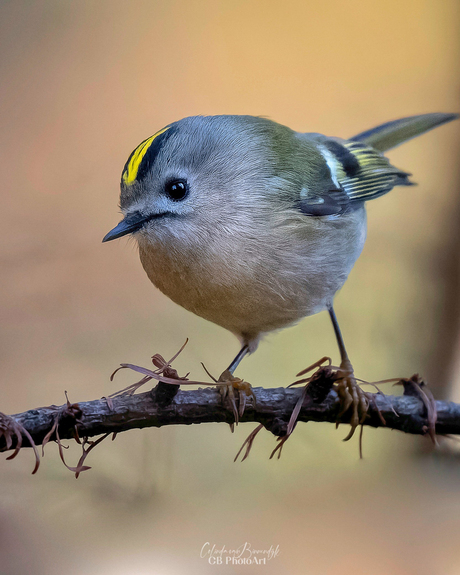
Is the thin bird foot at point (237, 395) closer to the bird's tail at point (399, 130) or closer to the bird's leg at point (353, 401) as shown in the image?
the bird's leg at point (353, 401)

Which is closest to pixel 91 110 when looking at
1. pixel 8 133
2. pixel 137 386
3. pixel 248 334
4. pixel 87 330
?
pixel 8 133

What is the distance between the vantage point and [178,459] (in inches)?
37.3

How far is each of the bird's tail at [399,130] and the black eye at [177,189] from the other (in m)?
0.55

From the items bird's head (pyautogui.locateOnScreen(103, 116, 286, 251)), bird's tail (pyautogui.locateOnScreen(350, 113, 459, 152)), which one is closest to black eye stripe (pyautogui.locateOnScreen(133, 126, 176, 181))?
bird's head (pyautogui.locateOnScreen(103, 116, 286, 251))

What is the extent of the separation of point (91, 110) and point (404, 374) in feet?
3.28

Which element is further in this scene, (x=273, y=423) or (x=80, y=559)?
(x=80, y=559)

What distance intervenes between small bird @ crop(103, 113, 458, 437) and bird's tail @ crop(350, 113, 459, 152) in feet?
0.86

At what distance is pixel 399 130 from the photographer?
0.95 meters

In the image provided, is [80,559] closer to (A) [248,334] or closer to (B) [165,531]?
(B) [165,531]

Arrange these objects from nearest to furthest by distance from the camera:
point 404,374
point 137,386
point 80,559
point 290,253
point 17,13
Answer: point 137,386 < point 290,253 < point 80,559 < point 17,13 < point 404,374

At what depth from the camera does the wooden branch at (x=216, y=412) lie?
49 cm

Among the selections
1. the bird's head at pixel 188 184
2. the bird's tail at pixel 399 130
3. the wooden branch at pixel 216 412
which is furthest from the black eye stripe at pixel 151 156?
the bird's tail at pixel 399 130

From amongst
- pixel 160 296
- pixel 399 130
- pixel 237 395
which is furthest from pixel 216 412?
pixel 399 130

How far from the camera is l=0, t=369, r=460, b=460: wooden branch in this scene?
488 mm
